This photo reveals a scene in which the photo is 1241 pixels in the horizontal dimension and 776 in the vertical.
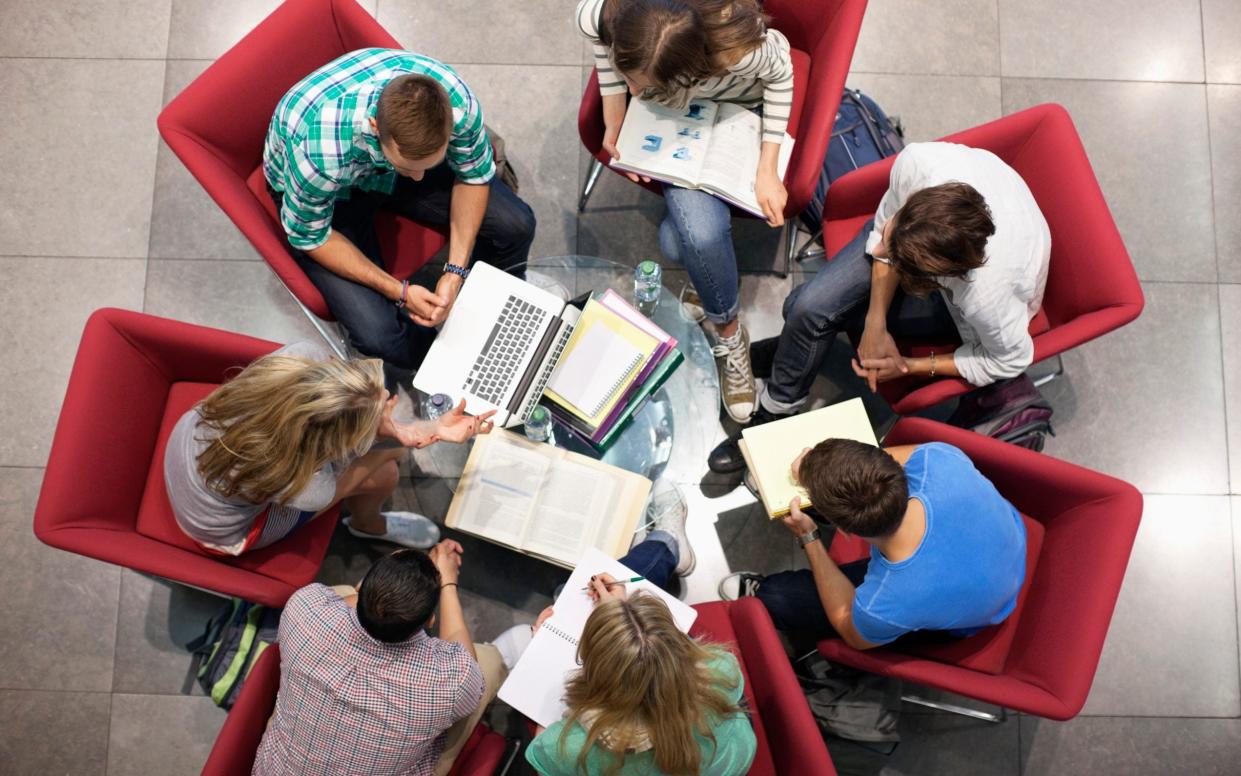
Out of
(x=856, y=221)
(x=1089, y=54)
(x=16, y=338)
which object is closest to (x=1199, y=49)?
(x=1089, y=54)

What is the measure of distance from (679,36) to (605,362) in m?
0.91

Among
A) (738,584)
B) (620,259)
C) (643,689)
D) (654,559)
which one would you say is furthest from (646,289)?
(643,689)

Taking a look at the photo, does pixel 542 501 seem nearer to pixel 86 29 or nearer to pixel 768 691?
pixel 768 691

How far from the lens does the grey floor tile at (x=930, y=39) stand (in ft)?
10.7

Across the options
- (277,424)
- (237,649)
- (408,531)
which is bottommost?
(237,649)

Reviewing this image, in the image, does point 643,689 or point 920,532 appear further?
point 920,532

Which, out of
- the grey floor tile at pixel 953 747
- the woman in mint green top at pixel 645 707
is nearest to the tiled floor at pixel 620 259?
the grey floor tile at pixel 953 747

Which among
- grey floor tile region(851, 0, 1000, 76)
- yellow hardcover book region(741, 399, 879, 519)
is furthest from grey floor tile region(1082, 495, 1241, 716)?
grey floor tile region(851, 0, 1000, 76)

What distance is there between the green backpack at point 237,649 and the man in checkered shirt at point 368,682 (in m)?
0.61

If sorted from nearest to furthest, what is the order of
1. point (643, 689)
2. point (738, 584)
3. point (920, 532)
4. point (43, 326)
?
point (643, 689), point (920, 532), point (738, 584), point (43, 326)

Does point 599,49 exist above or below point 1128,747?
above

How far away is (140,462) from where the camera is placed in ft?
7.50

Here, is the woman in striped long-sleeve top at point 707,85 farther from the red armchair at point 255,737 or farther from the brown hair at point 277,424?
the red armchair at point 255,737

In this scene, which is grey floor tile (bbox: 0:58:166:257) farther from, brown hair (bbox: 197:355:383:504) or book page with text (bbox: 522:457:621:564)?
book page with text (bbox: 522:457:621:564)
